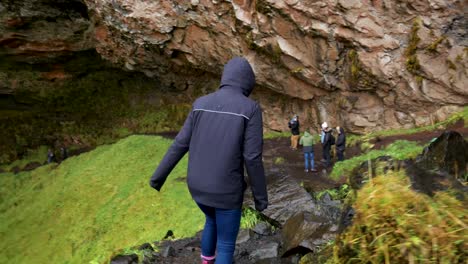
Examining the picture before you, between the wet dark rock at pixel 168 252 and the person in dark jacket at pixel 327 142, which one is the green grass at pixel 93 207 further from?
the person in dark jacket at pixel 327 142

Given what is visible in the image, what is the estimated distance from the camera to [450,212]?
2.31m

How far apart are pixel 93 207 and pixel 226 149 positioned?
13824 mm

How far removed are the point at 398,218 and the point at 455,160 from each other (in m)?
1.98

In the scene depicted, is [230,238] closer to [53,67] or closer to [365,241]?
[365,241]

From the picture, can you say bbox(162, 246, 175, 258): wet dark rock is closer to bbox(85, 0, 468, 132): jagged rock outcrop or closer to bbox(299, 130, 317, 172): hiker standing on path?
bbox(299, 130, 317, 172): hiker standing on path

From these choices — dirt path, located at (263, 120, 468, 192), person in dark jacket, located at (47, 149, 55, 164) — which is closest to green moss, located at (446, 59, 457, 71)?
dirt path, located at (263, 120, 468, 192)

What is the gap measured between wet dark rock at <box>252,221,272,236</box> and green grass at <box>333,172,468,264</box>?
379 centimetres

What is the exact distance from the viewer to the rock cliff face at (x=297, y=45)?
49.4 ft

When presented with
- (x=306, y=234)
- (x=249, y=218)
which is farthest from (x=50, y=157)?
(x=306, y=234)

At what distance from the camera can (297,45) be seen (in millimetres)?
17719

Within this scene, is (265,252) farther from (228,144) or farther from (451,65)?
(451,65)

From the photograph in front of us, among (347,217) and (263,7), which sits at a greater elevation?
(263,7)

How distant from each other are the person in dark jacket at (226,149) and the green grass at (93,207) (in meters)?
4.50

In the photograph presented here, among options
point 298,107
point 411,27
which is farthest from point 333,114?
point 411,27
